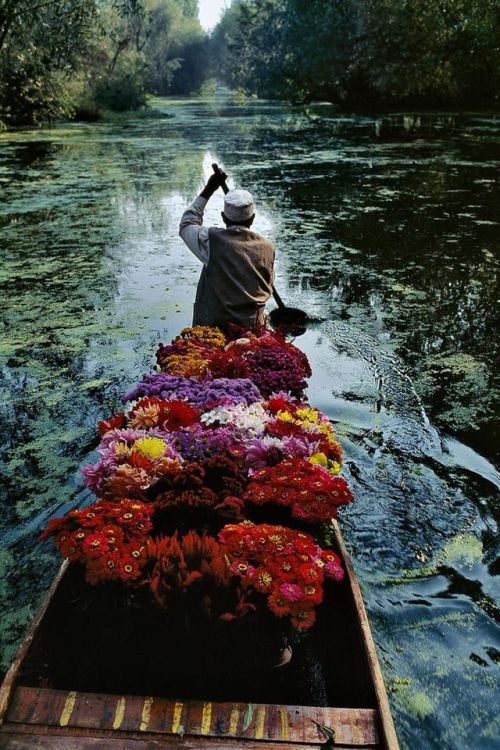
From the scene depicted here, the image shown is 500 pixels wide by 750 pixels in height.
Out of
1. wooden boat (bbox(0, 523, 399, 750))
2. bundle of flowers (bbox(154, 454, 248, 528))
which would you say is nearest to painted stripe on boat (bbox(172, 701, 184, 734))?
wooden boat (bbox(0, 523, 399, 750))

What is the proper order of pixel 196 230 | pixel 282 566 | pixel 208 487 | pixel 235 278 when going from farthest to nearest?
pixel 235 278, pixel 196 230, pixel 208 487, pixel 282 566

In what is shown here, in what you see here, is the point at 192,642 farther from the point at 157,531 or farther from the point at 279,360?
the point at 279,360

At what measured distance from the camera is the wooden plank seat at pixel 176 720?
2.10 m

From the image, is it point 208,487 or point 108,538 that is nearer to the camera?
point 108,538

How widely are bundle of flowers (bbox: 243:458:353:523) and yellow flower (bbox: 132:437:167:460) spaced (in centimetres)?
47

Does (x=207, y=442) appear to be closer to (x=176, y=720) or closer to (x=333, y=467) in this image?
(x=333, y=467)

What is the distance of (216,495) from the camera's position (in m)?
2.99

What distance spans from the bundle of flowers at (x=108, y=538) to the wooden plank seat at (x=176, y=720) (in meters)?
0.42

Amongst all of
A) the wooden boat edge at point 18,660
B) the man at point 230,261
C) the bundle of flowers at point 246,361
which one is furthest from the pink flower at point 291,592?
the man at point 230,261

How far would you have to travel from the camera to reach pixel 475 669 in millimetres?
2916

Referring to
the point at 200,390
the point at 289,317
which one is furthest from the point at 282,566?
the point at 289,317

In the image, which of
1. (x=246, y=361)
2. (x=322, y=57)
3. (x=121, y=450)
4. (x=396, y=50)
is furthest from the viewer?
(x=322, y=57)

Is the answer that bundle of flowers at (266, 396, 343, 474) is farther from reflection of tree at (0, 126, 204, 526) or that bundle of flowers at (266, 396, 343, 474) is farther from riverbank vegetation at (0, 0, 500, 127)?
riverbank vegetation at (0, 0, 500, 127)

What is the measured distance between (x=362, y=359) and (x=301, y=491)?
3.47 m
